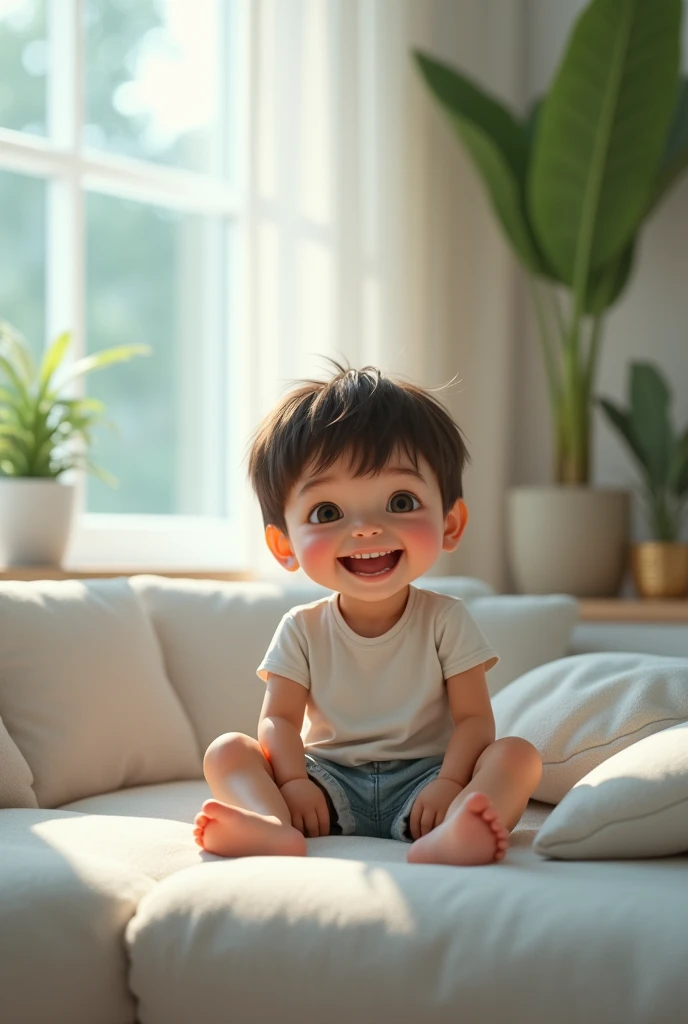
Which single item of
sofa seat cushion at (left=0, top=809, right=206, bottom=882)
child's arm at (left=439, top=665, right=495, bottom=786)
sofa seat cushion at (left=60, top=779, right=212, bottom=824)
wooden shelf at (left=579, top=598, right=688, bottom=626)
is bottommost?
sofa seat cushion at (left=60, top=779, right=212, bottom=824)

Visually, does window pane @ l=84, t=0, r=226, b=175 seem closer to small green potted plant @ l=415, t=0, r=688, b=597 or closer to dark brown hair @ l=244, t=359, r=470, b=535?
small green potted plant @ l=415, t=0, r=688, b=597

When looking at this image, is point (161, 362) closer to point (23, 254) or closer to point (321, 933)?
point (23, 254)

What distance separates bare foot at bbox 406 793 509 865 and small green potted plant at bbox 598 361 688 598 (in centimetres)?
194

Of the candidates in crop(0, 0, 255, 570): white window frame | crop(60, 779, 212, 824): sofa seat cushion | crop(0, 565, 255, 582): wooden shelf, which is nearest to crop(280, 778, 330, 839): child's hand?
crop(60, 779, 212, 824): sofa seat cushion

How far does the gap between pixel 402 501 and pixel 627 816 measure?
0.49 meters

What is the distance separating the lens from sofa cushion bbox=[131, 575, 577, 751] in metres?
2.06

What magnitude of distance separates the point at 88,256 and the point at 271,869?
2582 millimetres

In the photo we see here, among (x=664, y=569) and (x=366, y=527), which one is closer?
(x=366, y=527)

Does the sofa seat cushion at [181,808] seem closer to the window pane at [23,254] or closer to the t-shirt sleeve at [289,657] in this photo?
the t-shirt sleeve at [289,657]

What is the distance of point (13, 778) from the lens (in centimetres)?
164

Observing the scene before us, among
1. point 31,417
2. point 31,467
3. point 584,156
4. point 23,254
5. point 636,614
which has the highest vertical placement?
point 584,156

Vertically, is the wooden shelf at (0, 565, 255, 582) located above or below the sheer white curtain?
below

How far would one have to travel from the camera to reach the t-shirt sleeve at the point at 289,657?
5.18 ft

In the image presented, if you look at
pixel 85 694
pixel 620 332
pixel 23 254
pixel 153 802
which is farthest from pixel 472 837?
pixel 620 332
